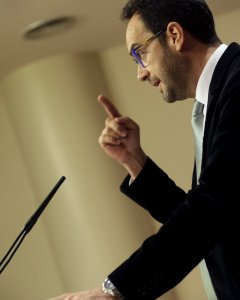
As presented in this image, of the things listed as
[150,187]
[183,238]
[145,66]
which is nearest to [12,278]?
[150,187]

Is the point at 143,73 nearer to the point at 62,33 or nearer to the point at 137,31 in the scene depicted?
the point at 137,31

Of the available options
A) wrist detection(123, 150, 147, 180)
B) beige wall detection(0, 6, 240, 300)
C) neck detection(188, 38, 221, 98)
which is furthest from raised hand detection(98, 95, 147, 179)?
beige wall detection(0, 6, 240, 300)

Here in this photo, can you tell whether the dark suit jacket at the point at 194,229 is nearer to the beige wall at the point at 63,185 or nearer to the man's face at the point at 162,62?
the man's face at the point at 162,62

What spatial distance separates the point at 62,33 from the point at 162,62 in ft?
5.11

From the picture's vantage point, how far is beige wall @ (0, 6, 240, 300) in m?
3.13

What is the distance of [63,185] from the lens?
316 cm

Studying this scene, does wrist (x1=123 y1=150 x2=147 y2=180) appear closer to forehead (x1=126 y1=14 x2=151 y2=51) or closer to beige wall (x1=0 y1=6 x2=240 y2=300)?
forehead (x1=126 y1=14 x2=151 y2=51)

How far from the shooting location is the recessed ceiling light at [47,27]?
8.05ft

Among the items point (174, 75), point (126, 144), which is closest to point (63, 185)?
point (126, 144)

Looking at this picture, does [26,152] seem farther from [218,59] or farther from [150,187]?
[218,59]

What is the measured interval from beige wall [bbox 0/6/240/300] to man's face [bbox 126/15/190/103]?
6.09 ft

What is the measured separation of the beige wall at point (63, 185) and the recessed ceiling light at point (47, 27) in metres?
0.51

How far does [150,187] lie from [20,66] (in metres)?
1.89

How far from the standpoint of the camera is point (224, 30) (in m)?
3.24
